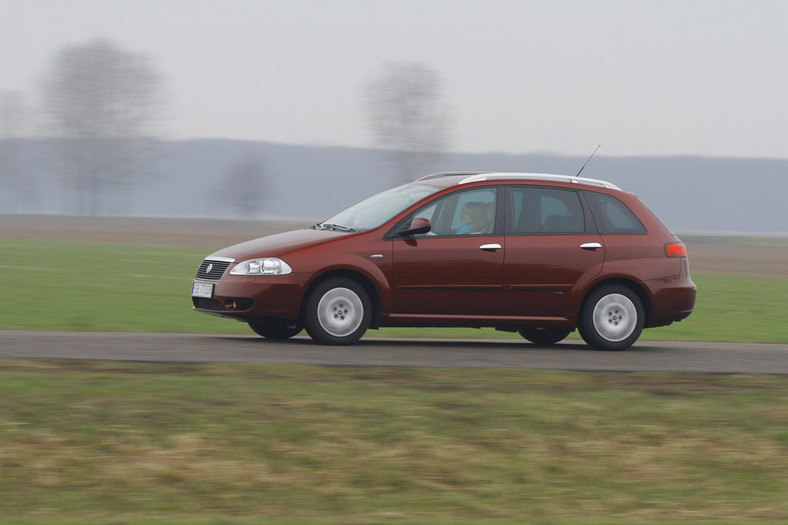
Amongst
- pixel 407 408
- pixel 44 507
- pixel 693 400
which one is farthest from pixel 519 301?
pixel 44 507

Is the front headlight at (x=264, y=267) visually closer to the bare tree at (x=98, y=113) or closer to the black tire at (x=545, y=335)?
the black tire at (x=545, y=335)

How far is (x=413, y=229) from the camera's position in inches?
460

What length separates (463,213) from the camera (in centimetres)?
1210

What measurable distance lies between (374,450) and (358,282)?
14.5 ft

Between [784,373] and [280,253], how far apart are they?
191 inches

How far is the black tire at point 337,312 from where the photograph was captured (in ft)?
37.8

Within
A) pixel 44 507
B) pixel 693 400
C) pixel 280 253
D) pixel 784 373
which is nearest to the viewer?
pixel 44 507

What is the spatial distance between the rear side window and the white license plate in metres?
4.10

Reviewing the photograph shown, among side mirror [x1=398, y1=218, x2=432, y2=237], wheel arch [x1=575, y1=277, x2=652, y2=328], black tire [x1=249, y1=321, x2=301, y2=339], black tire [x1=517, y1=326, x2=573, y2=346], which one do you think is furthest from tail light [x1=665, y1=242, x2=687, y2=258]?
black tire [x1=249, y1=321, x2=301, y2=339]

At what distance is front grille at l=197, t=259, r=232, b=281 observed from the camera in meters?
11.7

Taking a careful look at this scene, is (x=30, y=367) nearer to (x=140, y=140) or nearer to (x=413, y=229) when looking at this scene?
(x=413, y=229)

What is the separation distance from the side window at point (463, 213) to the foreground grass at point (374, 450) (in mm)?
2977

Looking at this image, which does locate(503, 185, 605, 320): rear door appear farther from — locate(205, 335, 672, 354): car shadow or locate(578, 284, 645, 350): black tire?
locate(205, 335, 672, 354): car shadow

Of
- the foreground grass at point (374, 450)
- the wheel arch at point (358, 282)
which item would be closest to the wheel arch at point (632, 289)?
the wheel arch at point (358, 282)
